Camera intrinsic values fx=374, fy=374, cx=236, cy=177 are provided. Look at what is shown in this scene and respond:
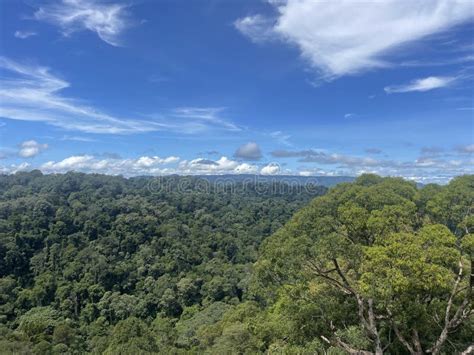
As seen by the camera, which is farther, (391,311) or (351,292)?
(351,292)

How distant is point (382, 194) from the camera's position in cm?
1022

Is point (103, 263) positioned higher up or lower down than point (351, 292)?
lower down

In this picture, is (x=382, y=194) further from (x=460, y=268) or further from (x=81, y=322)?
(x=81, y=322)

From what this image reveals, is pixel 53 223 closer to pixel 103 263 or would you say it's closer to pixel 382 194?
pixel 103 263

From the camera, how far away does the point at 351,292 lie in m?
8.71

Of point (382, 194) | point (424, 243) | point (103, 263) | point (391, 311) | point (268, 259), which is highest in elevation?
point (382, 194)

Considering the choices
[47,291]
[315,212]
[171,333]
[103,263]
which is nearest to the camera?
[315,212]

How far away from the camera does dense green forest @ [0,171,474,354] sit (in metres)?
7.78

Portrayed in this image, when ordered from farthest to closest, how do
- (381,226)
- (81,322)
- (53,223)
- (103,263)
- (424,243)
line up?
(53,223) < (103,263) < (81,322) < (381,226) < (424,243)

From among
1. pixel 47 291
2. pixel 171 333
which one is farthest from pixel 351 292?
pixel 47 291

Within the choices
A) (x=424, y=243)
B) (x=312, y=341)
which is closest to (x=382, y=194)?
(x=424, y=243)

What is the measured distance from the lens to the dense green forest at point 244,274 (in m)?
7.78

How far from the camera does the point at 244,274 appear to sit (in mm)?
48188

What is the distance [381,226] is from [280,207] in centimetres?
8909
